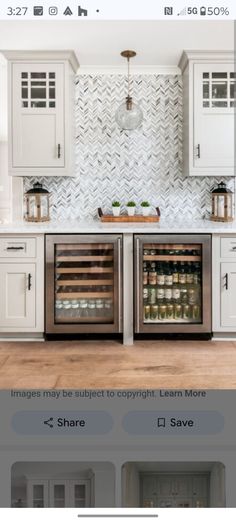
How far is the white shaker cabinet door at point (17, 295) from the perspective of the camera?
12.0 feet

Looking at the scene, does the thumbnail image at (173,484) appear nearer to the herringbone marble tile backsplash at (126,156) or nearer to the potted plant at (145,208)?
the potted plant at (145,208)

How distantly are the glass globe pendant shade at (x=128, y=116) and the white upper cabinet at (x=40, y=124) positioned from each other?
411mm

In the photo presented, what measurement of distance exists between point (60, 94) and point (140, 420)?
377 cm

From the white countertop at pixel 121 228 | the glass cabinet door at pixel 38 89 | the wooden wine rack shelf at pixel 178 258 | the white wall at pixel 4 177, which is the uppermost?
the glass cabinet door at pixel 38 89

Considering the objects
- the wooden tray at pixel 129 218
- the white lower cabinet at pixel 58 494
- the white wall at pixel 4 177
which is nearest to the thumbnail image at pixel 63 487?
the white lower cabinet at pixel 58 494

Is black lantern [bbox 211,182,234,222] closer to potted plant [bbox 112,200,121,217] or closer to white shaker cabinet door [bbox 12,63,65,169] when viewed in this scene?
potted plant [bbox 112,200,121,217]

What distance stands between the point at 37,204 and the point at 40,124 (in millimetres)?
646

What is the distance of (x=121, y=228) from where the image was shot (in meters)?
3.70

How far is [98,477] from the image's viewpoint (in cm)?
38

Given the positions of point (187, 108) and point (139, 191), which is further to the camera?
point (139, 191)

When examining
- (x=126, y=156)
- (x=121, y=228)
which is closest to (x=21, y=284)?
(x=121, y=228)
